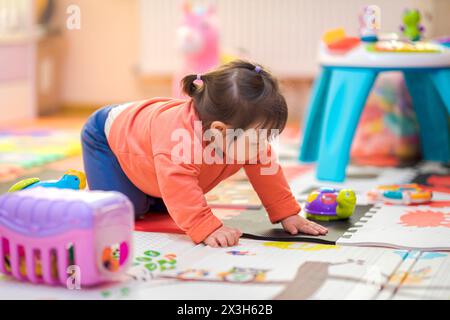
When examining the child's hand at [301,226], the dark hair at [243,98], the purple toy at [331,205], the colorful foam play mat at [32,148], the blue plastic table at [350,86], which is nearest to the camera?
the dark hair at [243,98]

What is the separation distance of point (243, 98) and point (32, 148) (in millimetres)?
1329

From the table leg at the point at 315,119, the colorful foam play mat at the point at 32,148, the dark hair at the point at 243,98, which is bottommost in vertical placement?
the colorful foam play mat at the point at 32,148

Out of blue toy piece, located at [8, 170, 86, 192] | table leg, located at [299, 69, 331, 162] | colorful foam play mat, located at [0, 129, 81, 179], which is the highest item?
blue toy piece, located at [8, 170, 86, 192]

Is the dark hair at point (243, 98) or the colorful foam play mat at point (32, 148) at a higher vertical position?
the dark hair at point (243, 98)

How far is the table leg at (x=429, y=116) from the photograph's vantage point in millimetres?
2137

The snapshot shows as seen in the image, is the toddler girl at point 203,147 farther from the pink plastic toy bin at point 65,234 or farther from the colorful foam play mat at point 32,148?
the colorful foam play mat at point 32,148

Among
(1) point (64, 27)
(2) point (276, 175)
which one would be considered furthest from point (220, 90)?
(1) point (64, 27)

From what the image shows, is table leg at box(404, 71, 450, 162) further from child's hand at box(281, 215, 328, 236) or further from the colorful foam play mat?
the colorful foam play mat

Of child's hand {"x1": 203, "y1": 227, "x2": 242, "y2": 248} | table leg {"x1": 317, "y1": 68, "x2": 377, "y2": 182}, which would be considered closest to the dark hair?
child's hand {"x1": 203, "y1": 227, "x2": 242, "y2": 248}

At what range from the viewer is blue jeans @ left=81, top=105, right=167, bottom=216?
1.48 m

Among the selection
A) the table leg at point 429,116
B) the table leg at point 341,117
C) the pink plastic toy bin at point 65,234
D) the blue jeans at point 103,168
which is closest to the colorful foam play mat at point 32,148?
the blue jeans at point 103,168

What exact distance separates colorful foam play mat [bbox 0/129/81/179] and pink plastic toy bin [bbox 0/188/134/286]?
905mm

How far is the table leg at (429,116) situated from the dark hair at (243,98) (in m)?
0.96

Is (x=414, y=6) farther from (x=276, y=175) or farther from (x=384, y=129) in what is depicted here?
(x=276, y=175)
